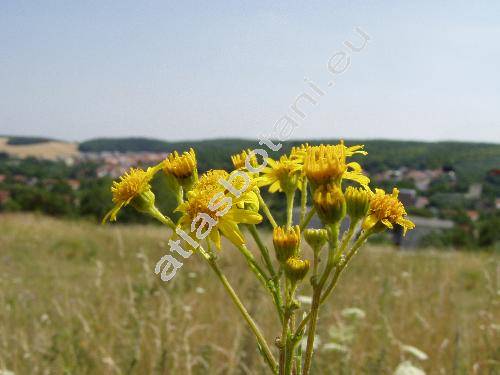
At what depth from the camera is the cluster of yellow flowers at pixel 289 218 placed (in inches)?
38.8

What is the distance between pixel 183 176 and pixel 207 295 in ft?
14.6

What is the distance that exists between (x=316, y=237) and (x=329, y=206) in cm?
14

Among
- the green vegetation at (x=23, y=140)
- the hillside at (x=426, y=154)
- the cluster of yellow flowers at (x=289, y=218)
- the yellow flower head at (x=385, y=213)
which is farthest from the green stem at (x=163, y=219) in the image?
the green vegetation at (x=23, y=140)

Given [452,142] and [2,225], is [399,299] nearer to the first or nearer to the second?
[2,225]

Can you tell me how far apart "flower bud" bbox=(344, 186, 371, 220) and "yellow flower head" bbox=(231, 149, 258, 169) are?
0.33m

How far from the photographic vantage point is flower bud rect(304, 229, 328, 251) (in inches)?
46.0

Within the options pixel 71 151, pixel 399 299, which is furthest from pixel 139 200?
pixel 71 151

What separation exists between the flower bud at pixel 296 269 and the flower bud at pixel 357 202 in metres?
0.21

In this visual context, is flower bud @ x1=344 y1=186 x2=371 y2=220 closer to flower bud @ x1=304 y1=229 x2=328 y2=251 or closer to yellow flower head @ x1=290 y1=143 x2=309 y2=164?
flower bud @ x1=304 y1=229 x2=328 y2=251

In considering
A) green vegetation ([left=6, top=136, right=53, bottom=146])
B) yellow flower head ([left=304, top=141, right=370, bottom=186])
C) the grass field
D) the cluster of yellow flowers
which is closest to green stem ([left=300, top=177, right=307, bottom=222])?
the cluster of yellow flowers

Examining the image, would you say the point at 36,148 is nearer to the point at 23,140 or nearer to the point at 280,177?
the point at 23,140

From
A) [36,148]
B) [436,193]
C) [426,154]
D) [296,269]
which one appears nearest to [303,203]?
[296,269]

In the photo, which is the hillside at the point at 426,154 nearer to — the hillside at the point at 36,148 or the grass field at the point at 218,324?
the grass field at the point at 218,324

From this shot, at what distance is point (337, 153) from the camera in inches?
46.7
